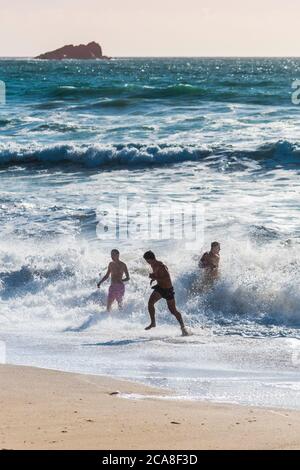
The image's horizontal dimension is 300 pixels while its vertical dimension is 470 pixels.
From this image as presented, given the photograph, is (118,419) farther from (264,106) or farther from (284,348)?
(264,106)

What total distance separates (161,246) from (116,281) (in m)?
3.20

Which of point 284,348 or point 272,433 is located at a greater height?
point 272,433

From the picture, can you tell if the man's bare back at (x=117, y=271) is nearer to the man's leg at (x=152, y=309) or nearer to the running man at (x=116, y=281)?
the running man at (x=116, y=281)

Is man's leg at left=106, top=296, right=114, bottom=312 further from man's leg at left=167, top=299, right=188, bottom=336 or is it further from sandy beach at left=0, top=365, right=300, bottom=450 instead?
sandy beach at left=0, top=365, right=300, bottom=450

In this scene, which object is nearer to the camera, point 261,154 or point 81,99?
point 261,154

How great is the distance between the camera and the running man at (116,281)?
43.1 ft

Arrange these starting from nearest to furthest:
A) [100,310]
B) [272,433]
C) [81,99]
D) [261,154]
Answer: [272,433]
[100,310]
[261,154]
[81,99]

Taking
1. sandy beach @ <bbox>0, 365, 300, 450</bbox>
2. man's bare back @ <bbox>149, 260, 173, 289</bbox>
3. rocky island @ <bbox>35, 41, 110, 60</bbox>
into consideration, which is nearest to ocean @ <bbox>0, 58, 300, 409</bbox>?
man's bare back @ <bbox>149, 260, 173, 289</bbox>

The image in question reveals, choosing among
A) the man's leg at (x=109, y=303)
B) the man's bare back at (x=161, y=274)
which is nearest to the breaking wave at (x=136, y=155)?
the man's leg at (x=109, y=303)

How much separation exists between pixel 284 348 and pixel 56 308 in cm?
418

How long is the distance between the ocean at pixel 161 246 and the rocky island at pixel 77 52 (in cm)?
13420
